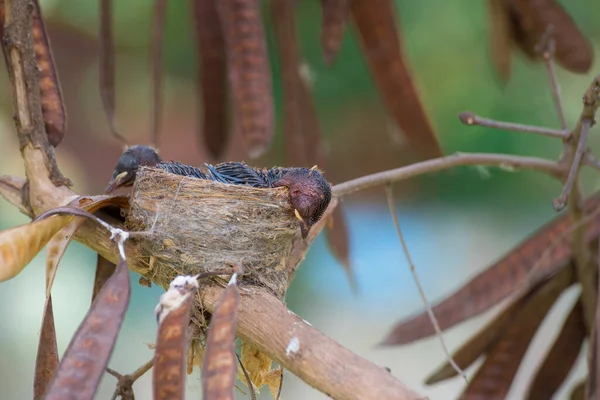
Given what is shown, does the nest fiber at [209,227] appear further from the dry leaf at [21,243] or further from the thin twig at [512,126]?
the thin twig at [512,126]

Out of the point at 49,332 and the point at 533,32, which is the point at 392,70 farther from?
the point at 49,332

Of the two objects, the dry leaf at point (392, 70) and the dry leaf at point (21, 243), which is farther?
the dry leaf at point (392, 70)

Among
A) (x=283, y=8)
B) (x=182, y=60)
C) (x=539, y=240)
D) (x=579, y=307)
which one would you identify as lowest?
(x=579, y=307)

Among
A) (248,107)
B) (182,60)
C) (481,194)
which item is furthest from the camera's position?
(481,194)

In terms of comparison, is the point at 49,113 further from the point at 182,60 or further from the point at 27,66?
the point at 182,60

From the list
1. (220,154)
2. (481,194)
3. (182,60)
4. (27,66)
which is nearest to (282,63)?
(220,154)

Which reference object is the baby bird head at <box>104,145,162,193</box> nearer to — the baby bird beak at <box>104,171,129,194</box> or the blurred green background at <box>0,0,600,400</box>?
the baby bird beak at <box>104,171,129,194</box>

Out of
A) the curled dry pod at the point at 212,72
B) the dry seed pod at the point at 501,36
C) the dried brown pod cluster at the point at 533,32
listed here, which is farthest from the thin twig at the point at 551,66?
the curled dry pod at the point at 212,72
